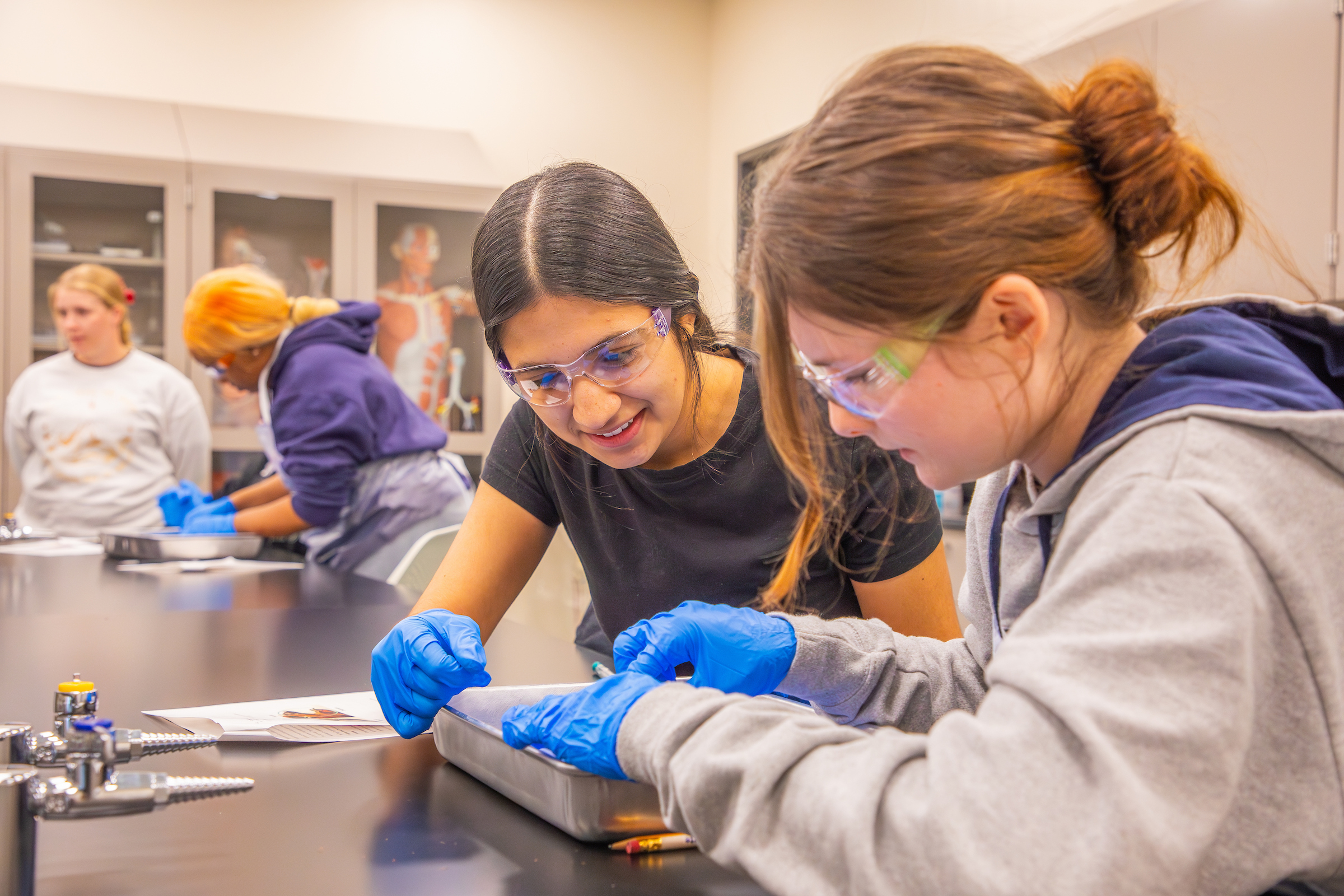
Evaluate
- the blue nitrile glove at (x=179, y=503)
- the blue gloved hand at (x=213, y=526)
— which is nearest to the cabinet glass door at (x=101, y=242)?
the blue nitrile glove at (x=179, y=503)

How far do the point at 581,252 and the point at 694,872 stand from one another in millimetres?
Result: 620

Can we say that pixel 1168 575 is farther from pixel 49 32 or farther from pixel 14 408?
pixel 49 32

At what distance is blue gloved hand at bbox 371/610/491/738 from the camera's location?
91 cm

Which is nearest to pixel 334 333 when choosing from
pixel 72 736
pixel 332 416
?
pixel 332 416

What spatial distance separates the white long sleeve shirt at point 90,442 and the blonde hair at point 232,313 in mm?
828

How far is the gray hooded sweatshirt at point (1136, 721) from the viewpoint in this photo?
464 millimetres

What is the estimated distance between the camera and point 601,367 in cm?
106

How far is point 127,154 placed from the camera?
11.5ft

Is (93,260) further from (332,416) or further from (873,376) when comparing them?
(873,376)

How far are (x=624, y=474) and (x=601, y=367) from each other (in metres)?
0.21

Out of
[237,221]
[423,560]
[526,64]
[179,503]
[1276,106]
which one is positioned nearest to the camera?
[1276,106]

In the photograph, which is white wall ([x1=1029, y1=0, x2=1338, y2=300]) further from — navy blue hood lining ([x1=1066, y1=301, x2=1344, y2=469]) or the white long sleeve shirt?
the white long sleeve shirt

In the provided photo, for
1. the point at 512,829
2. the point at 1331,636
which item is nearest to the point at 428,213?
the point at 512,829

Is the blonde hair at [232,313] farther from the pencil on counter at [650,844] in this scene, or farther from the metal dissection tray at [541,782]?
the pencil on counter at [650,844]
